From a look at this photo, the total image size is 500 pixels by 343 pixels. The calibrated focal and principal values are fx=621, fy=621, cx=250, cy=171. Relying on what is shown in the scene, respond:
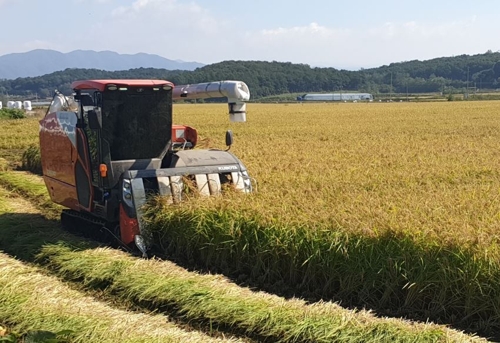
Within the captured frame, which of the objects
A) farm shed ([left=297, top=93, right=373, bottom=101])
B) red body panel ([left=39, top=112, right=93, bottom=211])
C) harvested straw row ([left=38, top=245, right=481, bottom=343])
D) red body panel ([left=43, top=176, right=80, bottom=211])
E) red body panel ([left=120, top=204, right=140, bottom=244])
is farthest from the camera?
farm shed ([left=297, top=93, right=373, bottom=101])

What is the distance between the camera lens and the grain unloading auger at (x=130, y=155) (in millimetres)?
8859

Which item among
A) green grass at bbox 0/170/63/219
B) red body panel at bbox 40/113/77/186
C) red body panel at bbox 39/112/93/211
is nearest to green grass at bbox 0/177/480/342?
red body panel at bbox 39/112/93/211

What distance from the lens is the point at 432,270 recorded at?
6.36m

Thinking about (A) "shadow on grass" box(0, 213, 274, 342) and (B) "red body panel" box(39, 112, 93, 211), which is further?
(B) "red body panel" box(39, 112, 93, 211)

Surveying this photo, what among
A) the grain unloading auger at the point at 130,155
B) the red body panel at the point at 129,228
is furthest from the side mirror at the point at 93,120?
the red body panel at the point at 129,228

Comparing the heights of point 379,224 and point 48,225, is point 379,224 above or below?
above

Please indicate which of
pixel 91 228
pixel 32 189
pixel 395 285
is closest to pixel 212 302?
pixel 395 285

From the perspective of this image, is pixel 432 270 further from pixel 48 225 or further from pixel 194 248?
pixel 48 225

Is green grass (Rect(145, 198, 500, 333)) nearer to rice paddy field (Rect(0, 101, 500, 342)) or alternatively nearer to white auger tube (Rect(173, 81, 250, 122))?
rice paddy field (Rect(0, 101, 500, 342))

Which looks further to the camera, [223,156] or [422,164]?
[422,164]

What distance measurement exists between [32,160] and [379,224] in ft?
47.1

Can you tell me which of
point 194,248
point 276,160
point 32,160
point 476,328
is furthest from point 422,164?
point 32,160

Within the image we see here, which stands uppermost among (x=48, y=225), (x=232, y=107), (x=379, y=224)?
(x=232, y=107)

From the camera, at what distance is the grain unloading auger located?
29.1 ft
